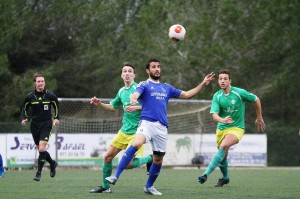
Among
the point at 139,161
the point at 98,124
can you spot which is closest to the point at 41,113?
the point at 139,161

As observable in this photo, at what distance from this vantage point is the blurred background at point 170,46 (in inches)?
1307

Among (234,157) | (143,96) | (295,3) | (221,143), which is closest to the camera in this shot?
(143,96)

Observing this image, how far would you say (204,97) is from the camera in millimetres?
34938

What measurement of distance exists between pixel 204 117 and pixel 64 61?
359 inches

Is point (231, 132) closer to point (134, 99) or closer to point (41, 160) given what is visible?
point (134, 99)

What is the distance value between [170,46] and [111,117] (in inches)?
439

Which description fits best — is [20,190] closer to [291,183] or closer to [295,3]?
[291,183]

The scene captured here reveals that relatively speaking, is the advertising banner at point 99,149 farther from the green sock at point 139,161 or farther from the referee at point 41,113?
the green sock at point 139,161

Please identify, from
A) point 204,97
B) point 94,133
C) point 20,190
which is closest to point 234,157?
point 94,133

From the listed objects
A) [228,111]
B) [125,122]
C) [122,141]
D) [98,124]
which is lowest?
[122,141]

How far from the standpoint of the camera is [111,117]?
2572cm

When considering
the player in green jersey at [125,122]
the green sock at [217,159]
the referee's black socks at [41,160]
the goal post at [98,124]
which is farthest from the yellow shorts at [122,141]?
the goal post at [98,124]

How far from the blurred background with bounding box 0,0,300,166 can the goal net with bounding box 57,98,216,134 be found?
206 inches

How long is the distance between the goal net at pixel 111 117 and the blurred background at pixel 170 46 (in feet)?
17.1
